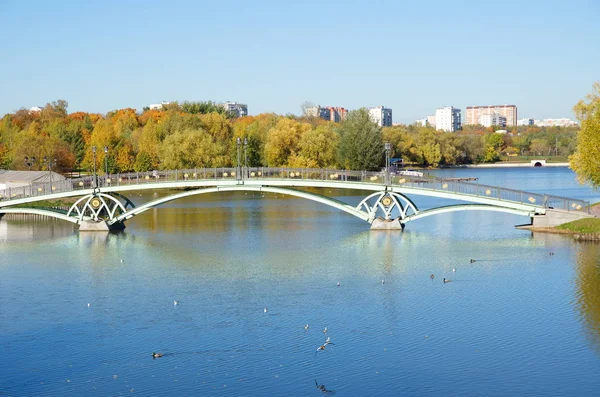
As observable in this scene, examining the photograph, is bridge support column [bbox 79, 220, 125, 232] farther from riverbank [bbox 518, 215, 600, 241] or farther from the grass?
the grass

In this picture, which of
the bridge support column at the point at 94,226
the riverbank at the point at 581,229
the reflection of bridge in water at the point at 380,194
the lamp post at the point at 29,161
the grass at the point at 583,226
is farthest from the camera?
the lamp post at the point at 29,161

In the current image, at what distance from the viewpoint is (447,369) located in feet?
72.6

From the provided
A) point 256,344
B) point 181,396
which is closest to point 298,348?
point 256,344

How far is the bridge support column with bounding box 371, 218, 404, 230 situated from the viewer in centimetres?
4484

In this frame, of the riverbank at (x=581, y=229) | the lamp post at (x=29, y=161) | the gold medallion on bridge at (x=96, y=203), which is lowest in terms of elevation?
the riverbank at (x=581, y=229)

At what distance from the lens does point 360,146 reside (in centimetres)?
8575

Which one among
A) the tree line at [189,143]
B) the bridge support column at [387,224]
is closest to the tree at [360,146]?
the tree line at [189,143]

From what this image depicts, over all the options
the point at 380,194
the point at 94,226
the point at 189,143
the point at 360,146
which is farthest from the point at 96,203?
the point at 360,146

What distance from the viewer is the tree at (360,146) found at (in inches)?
3364

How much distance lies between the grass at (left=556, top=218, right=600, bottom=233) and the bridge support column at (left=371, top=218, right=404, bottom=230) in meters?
8.10

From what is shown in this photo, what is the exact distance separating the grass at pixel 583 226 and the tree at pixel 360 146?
4340 cm

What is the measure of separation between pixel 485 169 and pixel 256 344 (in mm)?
118518

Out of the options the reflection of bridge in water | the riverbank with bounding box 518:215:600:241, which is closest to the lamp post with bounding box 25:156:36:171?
the reflection of bridge in water

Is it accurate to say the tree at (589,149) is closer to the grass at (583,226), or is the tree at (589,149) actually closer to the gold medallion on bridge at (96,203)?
the grass at (583,226)
